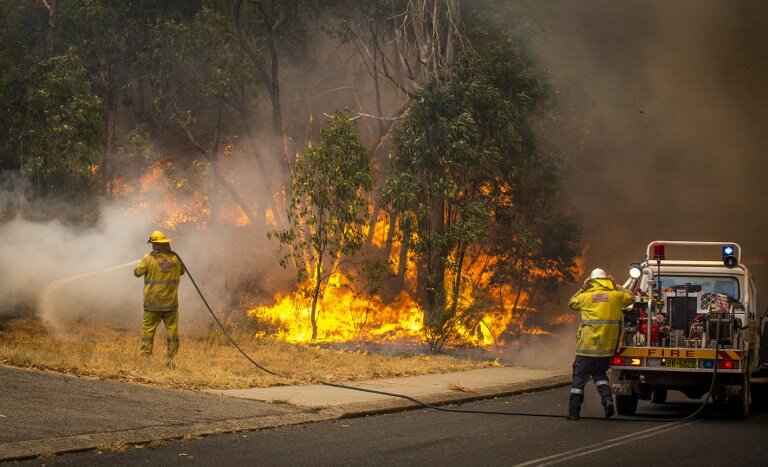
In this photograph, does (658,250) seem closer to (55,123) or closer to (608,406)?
(608,406)

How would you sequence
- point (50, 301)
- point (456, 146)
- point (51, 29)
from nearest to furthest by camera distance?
point (50, 301) < point (456, 146) < point (51, 29)

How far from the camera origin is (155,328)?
14484 mm

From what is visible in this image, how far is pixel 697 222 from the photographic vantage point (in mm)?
29750

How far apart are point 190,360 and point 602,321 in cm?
590

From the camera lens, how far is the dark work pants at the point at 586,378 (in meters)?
11.5

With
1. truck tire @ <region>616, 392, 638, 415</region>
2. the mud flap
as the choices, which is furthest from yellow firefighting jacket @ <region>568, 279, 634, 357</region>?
truck tire @ <region>616, 392, 638, 415</region>

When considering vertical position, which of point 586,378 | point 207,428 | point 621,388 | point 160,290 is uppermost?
point 160,290

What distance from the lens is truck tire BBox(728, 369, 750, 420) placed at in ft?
39.5

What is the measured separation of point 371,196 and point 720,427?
1776cm

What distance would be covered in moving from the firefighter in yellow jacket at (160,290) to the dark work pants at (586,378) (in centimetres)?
583

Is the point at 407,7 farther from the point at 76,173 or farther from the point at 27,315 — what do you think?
the point at 27,315

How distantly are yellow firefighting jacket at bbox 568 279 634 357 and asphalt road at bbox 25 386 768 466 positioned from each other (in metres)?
0.84

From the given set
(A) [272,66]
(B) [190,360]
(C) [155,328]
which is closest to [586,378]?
(B) [190,360]

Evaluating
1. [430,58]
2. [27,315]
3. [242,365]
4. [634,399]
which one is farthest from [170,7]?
[634,399]
